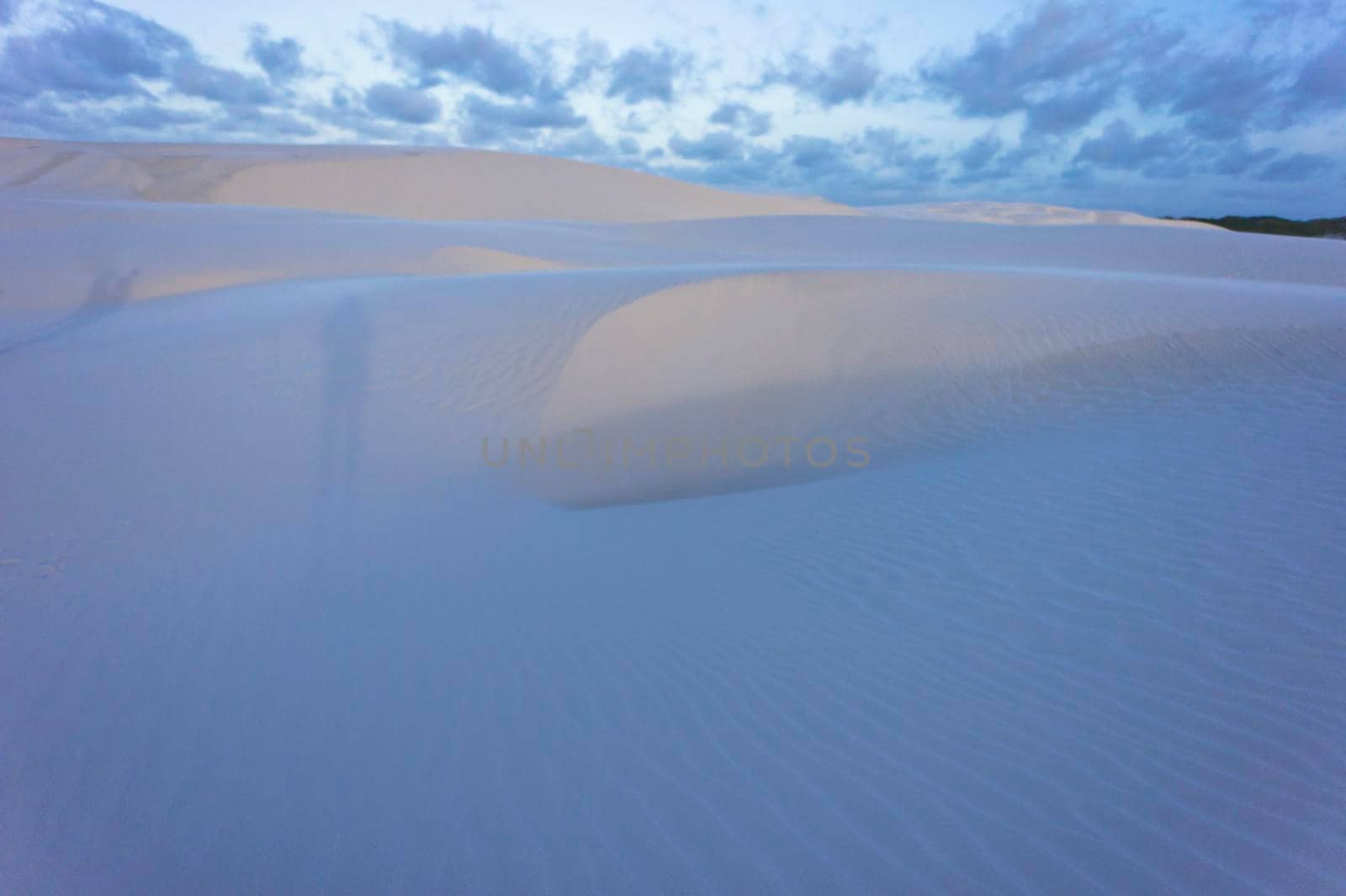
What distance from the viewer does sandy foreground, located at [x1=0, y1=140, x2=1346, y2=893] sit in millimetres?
2795

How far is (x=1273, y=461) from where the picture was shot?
5.39 metres

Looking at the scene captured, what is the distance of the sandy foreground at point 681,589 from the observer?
2.79 m

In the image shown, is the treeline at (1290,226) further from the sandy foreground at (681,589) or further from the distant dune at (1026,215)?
the sandy foreground at (681,589)

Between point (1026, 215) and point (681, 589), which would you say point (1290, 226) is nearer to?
point (1026, 215)

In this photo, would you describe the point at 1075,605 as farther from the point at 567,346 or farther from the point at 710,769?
the point at 567,346

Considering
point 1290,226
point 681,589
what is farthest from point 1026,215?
point 681,589

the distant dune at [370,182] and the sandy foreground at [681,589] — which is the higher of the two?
the distant dune at [370,182]

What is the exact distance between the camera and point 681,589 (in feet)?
14.8

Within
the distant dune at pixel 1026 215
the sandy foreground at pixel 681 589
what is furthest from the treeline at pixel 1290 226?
the sandy foreground at pixel 681 589

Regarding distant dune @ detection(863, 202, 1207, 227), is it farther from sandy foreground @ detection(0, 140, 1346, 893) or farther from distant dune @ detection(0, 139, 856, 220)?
Answer: sandy foreground @ detection(0, 140, 1346, 893)

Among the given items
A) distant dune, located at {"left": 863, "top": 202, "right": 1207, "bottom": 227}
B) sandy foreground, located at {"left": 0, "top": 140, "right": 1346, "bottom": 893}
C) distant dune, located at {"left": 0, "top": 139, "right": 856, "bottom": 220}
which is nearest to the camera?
sandy foreground, located at {"left": 0, "top": 140, "right": 1346, "bottom": 893}

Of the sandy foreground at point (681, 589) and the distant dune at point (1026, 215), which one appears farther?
the distant dune at point (1026, 215)

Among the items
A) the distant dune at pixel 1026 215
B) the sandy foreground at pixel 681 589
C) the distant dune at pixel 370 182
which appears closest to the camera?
the sandy foreground at pixel 681 589

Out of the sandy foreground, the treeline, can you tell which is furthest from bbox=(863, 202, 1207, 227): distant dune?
the sandy foreground
